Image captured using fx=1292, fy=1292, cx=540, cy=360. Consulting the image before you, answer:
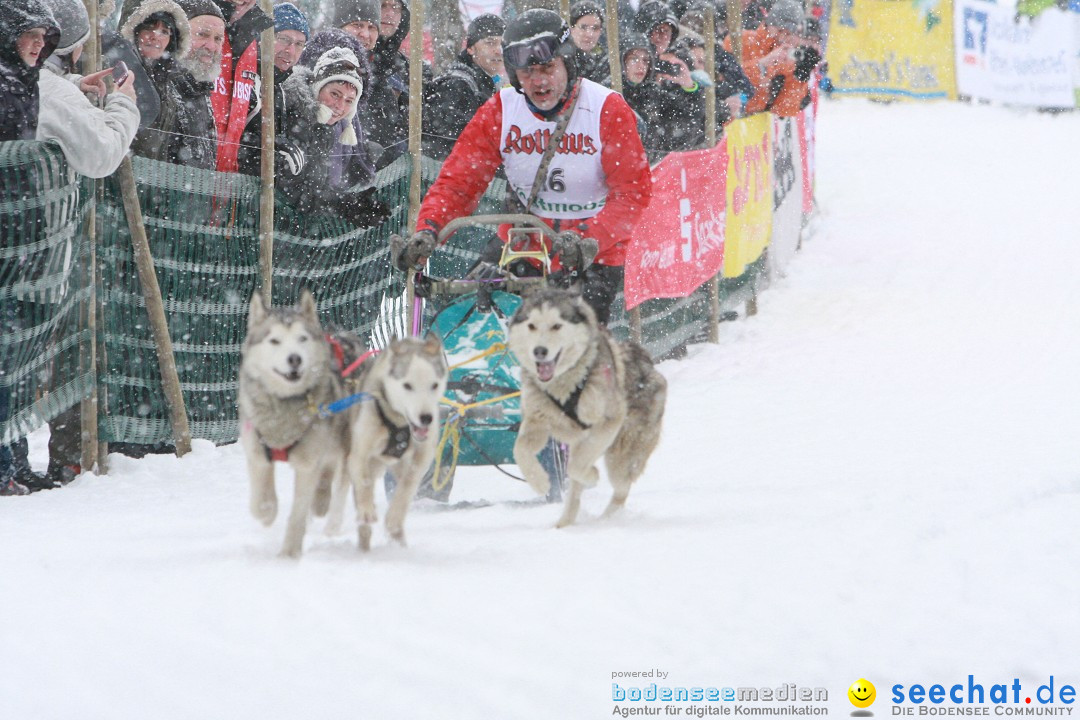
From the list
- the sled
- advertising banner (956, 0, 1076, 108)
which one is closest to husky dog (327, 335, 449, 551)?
the sled

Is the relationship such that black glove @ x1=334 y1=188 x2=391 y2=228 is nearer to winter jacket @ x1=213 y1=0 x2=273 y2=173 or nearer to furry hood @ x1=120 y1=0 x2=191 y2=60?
winter jacket @ x1=213 y1=0 x2=273 y2=173

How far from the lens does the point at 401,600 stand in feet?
11.2

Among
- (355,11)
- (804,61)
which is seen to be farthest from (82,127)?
(804,61)

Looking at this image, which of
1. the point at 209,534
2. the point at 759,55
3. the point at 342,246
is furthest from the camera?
the point at 759,55

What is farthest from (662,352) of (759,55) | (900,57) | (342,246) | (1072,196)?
(900,57)

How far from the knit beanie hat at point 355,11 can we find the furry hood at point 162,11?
5.35 feet

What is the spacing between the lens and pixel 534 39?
4836 millimetres

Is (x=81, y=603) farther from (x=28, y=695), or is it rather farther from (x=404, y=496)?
(x=404, y=496)

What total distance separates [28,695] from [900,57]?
71.6 ft

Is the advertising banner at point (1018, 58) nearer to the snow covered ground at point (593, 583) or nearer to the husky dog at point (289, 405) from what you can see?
the snow covered ground at point (593, 583)

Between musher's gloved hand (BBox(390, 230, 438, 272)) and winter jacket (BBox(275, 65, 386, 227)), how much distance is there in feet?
6.52

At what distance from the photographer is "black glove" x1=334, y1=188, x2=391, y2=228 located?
22.0ft

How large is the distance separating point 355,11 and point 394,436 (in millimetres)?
4428

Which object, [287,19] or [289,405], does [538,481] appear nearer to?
[289,405]
